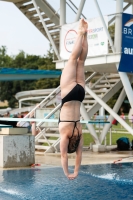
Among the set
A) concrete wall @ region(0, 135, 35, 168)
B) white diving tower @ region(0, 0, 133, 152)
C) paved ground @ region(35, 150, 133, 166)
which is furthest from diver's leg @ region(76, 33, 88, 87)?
white diving tower @ region(0, 0, 133, 152)

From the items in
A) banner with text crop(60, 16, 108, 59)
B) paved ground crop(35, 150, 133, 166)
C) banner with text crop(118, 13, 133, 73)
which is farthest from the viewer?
banner with text crop(60, 16, 108, 59)

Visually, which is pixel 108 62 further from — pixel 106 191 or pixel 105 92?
pixel 106 191

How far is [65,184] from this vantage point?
11.6 m

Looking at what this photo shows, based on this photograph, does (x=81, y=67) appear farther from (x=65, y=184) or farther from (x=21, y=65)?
(x=21, y=65)

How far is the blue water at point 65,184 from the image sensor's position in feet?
32.8

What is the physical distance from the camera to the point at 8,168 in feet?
49.5

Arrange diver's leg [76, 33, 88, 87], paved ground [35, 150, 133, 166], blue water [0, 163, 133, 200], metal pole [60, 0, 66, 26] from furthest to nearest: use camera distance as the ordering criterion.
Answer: metal pole [60, 0, 66, 26]
paved ground [35, 150, 133, 166]
blue water [0, 163, 133, 200]
diver's leg [76, 33, 88, 87]

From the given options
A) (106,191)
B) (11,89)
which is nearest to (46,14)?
(106,191)

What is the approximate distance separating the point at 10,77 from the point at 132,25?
77.1 ft

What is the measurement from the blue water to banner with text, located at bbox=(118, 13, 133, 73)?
5132 mm

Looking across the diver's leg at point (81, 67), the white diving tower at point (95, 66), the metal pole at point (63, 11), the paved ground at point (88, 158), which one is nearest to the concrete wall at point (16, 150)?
the paved ground at point (88, 158)

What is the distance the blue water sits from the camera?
10.0 metres

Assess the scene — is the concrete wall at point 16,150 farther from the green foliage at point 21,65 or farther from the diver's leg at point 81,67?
the green foliage at point 21,65

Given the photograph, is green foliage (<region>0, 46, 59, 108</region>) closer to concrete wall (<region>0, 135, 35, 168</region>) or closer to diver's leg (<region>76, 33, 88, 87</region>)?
concrete wall (<region>0, 135, 35, 168</region>)
